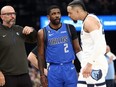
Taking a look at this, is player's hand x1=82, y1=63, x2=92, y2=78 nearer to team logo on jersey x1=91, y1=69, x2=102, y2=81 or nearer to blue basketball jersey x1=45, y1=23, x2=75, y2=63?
team logo on jersey x1=91, y1=69, x2=102, y2=81

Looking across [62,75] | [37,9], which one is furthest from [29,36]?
[37,9]

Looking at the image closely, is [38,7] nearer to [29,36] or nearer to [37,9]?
[37,9]

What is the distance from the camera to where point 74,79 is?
21.1ft

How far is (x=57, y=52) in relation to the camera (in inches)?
252

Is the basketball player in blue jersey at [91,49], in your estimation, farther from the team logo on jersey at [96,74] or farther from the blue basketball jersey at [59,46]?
the blue basketball jersey at [59,46]

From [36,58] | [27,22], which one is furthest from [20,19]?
[36,58]

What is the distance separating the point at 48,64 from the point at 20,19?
7655 millimetres

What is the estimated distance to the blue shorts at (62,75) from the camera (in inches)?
251

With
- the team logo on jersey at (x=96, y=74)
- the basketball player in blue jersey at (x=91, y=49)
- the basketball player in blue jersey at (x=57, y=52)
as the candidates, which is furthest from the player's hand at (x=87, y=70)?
the basketball player in blue jersey at (x=57, y=52)

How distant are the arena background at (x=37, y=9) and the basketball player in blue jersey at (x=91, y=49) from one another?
7.99m

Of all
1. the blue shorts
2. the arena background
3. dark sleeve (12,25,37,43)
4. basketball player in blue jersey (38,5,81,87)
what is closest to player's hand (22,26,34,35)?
dark sleeve (12,25,37,43)

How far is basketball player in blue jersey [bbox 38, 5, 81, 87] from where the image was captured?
639cm

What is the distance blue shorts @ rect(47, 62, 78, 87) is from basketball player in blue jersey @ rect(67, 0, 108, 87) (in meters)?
0.30

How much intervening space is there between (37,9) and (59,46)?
7.94 m
